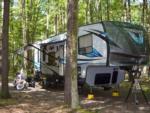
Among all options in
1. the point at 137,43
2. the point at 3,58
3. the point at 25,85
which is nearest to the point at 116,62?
the point at 137,43

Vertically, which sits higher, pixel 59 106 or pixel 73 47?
pixel 73 47

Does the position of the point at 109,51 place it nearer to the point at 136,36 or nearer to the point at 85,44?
the point at 136,36

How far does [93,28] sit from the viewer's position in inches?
677

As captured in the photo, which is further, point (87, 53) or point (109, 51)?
point (87, 53)

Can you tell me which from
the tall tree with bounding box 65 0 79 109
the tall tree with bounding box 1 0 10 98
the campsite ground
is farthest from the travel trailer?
the tall tree with bounding box 65 0 79 109

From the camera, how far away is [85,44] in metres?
17.9

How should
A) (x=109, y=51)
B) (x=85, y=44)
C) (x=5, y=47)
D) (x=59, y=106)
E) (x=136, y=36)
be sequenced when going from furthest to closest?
1. (x=85, y=44)
2. (x=136, y=36)
3. (x=109, y=51)
4. (x=5, y=47)
5. (x=59, y=106)

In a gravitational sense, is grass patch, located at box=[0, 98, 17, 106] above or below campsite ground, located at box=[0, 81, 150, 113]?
above

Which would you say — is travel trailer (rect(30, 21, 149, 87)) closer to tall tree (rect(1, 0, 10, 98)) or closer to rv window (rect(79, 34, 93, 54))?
rv window (rect(79, 34, 93, 54))

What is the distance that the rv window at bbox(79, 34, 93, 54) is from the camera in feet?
57.2

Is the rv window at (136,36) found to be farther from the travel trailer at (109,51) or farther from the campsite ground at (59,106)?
the campsite ground at (59,106)

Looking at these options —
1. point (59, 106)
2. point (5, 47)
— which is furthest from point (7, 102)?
point (59, 106)

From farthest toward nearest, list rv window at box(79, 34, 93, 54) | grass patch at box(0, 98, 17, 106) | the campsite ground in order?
rv window at box(79, 34, 93, 54) → grass patch at box(0, 98, 17, 106) → the campsite ground

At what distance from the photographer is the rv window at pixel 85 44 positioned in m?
17.4
